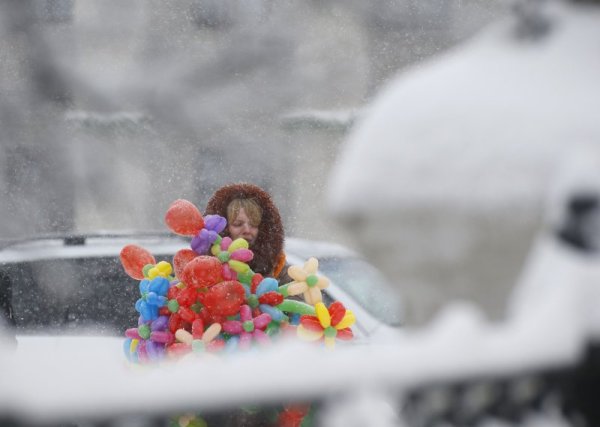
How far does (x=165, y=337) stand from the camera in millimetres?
3012

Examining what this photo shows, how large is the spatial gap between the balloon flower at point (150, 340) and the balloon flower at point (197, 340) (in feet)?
0.26

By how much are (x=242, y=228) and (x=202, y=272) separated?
56cm

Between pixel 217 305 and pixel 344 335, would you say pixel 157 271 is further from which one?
pixel 344 335

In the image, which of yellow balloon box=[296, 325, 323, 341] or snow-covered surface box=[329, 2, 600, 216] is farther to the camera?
yellow balloon box=[296, 325, 323, 341]

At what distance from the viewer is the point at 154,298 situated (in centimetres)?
308

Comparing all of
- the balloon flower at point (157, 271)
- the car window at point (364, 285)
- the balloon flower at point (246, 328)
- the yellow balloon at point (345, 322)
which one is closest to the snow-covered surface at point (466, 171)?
the balloon flower at point (246, 328)

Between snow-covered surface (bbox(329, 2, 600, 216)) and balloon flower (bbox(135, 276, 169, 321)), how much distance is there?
1.89 metres

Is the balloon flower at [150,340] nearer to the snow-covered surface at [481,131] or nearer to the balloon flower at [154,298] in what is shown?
the balloon flower at [154,298]

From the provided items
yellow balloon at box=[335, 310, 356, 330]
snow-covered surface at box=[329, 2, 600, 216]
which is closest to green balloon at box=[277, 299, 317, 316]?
yellow balloon at box=[335, 310, 356, 330]

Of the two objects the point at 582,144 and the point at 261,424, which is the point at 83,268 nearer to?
the point at 261,424

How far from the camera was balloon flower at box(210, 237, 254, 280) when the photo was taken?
3.05m

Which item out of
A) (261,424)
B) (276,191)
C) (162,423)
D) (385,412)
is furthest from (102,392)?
(276,191)

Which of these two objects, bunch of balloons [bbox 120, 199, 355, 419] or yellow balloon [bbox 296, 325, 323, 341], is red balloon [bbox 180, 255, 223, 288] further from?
yellow balloon [bbox 296, 325, 323, 341]

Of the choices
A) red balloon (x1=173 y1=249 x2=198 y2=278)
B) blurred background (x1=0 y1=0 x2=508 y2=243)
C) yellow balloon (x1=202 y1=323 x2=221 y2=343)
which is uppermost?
red balloon (x1=173 y1=249 x2=198 y2=278)
